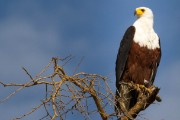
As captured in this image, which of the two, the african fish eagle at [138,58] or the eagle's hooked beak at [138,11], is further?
the eagle's hooked beak at [138,11]

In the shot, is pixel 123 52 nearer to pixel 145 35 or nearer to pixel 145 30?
pixel 145 35

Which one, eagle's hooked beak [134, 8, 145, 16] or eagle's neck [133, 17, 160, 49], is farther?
eagle's hooked beak [134, 8, 145, 16]

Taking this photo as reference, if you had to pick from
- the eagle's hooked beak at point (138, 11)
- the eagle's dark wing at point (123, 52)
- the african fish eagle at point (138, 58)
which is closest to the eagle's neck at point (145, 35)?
the african fish eagle at point (138, 58)

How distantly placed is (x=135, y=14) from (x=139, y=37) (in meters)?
1.09

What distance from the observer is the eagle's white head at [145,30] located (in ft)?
29.3

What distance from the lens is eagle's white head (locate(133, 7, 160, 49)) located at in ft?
29.3

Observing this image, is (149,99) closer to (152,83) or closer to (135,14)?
(152,83)

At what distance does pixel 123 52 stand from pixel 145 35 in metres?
0.55

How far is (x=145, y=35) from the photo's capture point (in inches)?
357

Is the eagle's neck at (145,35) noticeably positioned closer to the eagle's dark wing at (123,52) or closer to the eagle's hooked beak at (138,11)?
the eagle's dark wing at (123,52)

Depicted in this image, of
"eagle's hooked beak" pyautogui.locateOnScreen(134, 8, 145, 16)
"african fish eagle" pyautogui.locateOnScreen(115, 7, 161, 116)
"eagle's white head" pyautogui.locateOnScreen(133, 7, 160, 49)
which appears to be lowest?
"african fish eagle" pyautogui.locateOnScreen(115, 7, 161, 116)

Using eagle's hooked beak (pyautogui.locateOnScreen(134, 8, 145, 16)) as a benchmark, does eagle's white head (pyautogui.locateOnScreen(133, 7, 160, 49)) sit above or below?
below

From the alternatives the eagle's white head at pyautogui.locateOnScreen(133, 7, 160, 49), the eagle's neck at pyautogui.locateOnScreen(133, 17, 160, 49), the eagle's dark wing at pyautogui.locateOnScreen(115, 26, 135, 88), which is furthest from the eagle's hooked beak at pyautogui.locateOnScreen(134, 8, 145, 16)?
the eagle's dark wing at pyautogui.locateOnScreen(115, 26, 135, 88)

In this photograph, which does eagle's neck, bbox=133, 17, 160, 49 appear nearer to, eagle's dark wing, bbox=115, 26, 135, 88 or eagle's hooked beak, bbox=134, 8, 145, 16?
eagle's dark wing, bbox=115, 26, 135, 88
